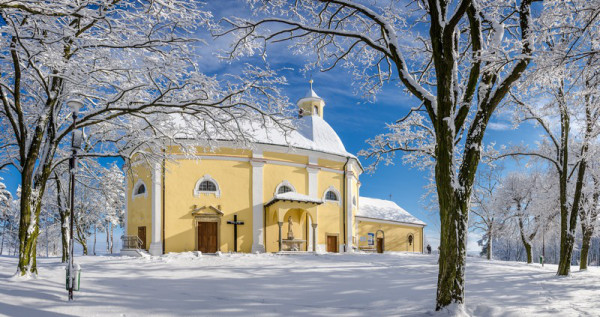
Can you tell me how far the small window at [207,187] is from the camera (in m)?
24.5

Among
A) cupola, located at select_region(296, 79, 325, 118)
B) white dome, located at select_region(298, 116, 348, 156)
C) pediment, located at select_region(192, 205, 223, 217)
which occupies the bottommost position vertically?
pediment, located at select_region(192, 205, 223, 217)

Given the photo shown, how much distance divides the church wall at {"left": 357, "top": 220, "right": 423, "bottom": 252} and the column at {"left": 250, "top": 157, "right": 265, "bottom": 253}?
1127 centimetres

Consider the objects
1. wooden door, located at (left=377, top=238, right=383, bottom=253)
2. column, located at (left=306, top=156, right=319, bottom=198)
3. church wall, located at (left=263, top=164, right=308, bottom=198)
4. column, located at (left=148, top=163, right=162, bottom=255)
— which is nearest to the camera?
column, located at (left=148, top=163, right=162, bottom=255)

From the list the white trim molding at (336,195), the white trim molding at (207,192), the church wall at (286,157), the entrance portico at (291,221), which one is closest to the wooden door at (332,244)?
the entrance portico at (291,221)

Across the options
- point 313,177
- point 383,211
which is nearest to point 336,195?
point 313,177

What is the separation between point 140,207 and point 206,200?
4012 millimetres

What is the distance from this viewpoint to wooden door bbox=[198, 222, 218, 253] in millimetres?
24016

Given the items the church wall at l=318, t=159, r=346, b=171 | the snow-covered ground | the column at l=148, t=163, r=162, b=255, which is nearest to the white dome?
the church wall at l=318, t=159, r=346, b=171

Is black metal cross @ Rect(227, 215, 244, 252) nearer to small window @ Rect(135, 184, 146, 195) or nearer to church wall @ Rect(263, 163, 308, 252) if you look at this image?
church wall @ Rect(263, 163, 308, 252)

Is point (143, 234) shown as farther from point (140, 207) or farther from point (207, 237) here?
point (207, 237)

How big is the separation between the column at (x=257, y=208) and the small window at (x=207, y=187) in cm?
237

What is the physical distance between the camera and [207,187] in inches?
966

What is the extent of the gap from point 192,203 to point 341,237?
10.3 metres

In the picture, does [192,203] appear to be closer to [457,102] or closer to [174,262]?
[174,262]
